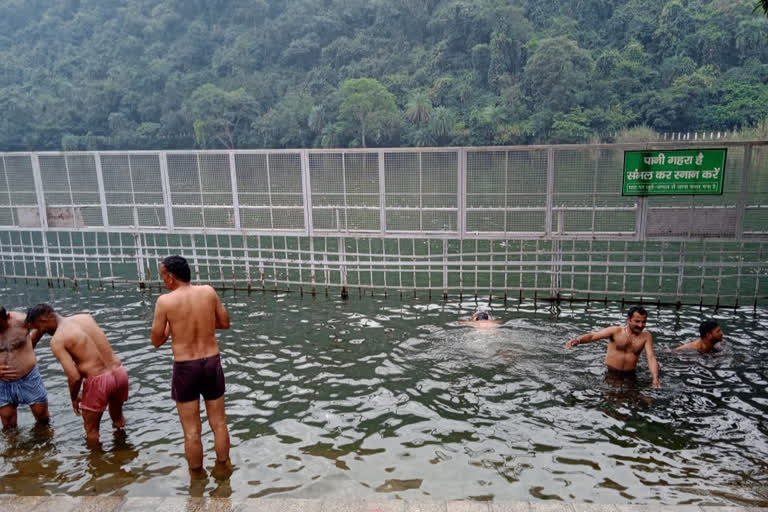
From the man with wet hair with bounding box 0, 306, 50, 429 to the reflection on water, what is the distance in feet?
1.06

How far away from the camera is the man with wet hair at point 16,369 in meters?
6.13

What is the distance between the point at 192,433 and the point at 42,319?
1.91 metres

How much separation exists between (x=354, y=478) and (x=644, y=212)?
23.4 ft

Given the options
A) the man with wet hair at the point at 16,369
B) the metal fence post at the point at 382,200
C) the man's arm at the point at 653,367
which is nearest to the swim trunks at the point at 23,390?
the man with wet hair at the point at 16,369

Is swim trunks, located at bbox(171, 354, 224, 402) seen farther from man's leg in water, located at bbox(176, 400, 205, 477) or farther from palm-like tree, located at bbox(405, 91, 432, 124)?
palm-like tree, located at bbox(405, 91, 432, 124)

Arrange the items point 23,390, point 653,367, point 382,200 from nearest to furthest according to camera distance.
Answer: point 23,390
point 653,367
point 382,200

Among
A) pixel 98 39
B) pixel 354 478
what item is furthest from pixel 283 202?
pixel 98 39

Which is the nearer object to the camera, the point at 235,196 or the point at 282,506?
the point at 282,506

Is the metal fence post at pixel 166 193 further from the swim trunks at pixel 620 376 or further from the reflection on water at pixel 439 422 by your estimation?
the swim trunks at pixel 620 376

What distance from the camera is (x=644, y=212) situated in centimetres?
1024

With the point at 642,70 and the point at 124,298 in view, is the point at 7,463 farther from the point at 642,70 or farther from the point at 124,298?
the point at 642,70

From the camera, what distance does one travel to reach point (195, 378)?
17.3ft

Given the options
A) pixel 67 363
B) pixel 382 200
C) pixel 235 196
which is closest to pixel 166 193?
pixel 235 196

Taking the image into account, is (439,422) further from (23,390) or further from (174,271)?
(23,390)
